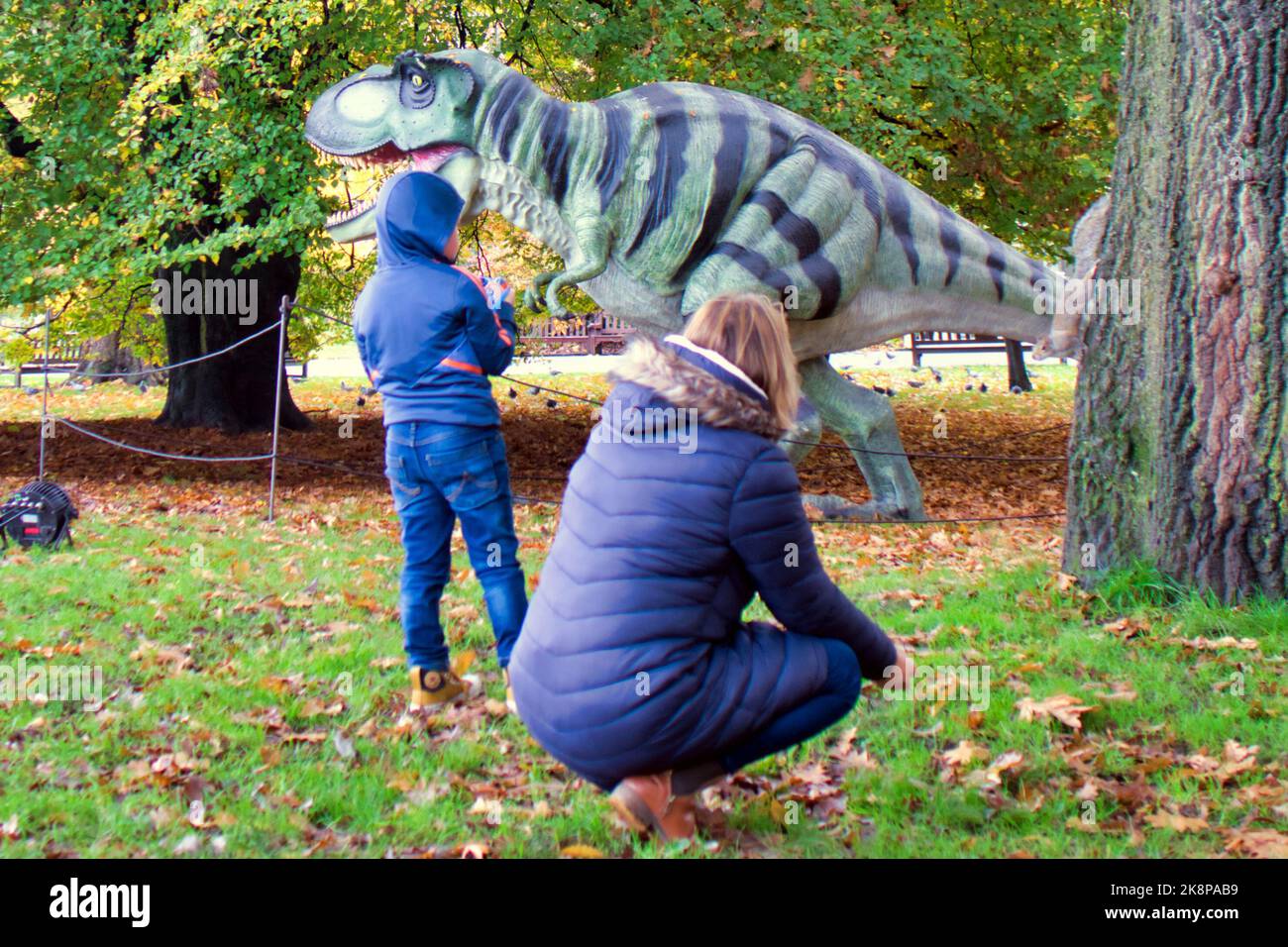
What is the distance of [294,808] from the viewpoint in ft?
11.9

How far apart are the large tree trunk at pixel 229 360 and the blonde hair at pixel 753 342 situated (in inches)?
383

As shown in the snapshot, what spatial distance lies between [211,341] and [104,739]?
9046mm

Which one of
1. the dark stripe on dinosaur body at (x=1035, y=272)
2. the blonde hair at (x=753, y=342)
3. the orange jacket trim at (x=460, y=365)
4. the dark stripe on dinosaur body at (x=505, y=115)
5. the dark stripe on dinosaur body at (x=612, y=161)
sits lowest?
the orange jacket trim at (x=460, y=365)

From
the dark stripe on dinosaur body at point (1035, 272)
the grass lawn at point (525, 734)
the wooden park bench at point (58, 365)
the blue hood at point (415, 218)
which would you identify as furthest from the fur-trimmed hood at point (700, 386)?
the wooden park bench at point (58, 365)

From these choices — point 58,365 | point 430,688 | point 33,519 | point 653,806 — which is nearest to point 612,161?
point 430,688

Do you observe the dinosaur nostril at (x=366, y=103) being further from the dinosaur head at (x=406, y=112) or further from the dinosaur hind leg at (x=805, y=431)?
the dinosaur hind leg at (x=805, y=431)

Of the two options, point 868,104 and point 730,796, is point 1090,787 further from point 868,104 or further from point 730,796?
point 868,104

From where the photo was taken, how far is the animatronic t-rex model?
23.7ft

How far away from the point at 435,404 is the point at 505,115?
346 cm

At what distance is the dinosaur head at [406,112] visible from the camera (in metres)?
7.19

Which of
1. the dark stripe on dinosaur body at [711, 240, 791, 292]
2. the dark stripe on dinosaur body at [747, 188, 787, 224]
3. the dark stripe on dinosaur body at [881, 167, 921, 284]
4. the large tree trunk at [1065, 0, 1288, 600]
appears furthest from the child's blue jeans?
the dark stripe on dinosaur body at [881, 167, 921, 284]

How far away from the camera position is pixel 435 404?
431cm

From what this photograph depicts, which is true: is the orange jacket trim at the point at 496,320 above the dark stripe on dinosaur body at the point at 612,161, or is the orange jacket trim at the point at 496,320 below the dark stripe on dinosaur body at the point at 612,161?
below

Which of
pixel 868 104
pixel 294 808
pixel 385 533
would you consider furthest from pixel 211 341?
pixel 294 808
